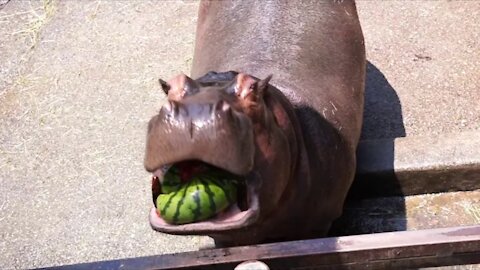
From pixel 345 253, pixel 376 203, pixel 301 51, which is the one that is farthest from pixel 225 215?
pixel 376 203

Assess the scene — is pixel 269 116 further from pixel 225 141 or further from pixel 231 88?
pixel 225 141

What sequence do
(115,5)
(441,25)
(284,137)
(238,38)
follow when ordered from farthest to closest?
1. (115,5)
2. (441,25)
3. (238,38)
4. (284,137)

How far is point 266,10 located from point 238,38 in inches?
6.9

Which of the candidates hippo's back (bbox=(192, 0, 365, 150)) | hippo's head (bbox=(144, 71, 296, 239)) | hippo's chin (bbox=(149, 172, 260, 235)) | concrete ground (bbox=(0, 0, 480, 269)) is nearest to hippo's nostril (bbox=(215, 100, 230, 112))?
hippo's head (bbox=(144, 71, 296, 239))

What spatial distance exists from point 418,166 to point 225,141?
57.9 inches

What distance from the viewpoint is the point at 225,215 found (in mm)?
2125

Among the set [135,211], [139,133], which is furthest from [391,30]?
[135,211]

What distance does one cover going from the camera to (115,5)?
4.88m

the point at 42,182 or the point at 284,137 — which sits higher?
the point at 284,137

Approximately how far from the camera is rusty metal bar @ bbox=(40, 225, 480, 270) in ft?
6.98

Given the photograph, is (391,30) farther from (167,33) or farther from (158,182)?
(158,182)

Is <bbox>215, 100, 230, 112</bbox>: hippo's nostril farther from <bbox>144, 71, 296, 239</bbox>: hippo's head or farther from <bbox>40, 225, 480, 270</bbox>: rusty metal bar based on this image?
<bbox>40, 225, 480, 270</bbox>: rusty metal bar

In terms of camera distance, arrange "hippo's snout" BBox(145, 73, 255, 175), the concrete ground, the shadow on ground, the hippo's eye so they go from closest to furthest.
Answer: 1. "hippo's snout" BBox(145, 73, 255, 175)
2. the hippo's eye
3. the shadow on ground
4. the concrete ground

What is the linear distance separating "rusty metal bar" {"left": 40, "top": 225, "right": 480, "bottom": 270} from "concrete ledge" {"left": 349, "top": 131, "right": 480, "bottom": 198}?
1.07 meters
